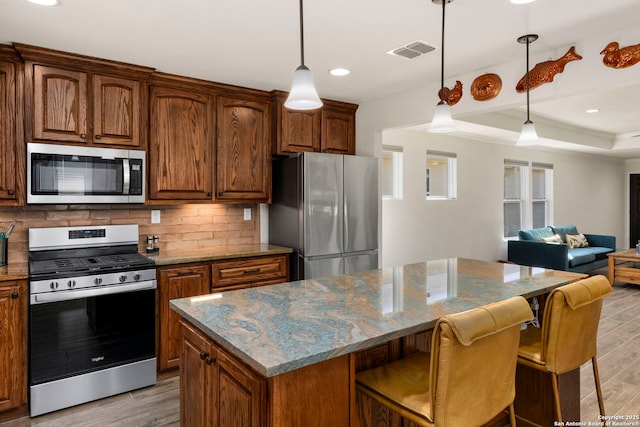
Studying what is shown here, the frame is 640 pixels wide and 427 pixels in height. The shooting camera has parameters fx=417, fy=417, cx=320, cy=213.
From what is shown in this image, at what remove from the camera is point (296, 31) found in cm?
254

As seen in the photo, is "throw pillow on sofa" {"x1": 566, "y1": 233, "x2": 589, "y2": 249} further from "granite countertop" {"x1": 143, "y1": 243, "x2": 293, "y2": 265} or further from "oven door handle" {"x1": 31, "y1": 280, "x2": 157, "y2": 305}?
"oven door handle" {"x1": 31, "y1": 280, "x2": 157, "y2": 305}

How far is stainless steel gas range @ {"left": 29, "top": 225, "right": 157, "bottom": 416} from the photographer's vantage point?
2582mm

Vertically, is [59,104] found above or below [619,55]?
below

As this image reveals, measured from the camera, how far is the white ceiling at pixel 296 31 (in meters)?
2.22

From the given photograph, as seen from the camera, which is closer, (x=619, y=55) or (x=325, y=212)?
(x=619, y=55)

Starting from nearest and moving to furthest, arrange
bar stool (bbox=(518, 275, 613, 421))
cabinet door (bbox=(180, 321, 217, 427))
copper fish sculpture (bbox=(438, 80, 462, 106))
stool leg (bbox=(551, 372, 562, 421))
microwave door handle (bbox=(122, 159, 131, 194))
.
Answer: cabinet door (bbox=(180, 321, 217, 427)), bar stool (bbox=(518, 275, 613, 421)), stool leg (bbox=(551, 372, 562, 421)), microwave door handle (bbox=(122, 159, 131, 194)), copper fish sculpture (bbox=(438, 80, 462, 106))

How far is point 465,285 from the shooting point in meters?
2.14

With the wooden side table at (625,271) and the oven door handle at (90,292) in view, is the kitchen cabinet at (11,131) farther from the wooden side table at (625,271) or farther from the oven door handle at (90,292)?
the wooden side table at (625,271)

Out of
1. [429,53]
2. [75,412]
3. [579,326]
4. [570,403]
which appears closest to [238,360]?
[579,326]

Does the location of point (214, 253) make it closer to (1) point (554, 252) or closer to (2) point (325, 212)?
(2) point (325, 212)

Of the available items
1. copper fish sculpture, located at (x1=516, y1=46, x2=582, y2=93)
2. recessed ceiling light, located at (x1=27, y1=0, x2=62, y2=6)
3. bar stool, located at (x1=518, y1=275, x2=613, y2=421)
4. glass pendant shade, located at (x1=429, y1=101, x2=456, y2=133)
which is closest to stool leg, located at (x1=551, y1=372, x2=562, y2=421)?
bar stool, located at (x1=518, y1=275, x2=613, y2=421)

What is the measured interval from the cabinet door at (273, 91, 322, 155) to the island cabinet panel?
3.41 ft

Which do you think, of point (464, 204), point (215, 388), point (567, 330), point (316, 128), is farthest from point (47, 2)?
point (464, 204)

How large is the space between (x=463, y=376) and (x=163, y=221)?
2.96m
